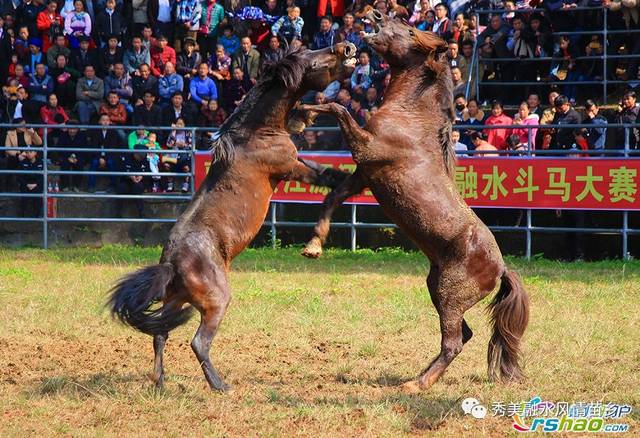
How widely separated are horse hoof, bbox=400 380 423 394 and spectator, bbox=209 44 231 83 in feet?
32.8

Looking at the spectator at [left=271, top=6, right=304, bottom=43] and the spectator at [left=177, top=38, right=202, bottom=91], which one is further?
the spectator at [left=177, top=38, right=202, bottom=91]

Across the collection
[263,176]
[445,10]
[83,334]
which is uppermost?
[445,10]

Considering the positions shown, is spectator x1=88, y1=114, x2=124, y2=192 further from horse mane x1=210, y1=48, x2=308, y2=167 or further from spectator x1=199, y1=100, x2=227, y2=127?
horse mane x1=210, y1=48, x2=308, y2=167

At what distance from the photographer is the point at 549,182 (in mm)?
12945

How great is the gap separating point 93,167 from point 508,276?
9478 millimetres

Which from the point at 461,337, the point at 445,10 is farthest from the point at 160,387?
the point at 445,10

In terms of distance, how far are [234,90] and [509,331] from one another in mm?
9521

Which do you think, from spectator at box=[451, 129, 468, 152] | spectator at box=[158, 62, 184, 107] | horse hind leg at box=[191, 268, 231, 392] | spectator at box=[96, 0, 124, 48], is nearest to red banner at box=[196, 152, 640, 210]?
spectator at box=[451, 129, 468, 152]

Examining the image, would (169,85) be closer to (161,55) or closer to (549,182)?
(161,55)

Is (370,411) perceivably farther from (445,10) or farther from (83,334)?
(445,10)

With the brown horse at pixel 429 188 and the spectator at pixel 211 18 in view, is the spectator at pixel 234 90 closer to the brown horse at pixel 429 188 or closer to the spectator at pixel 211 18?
the spectator at pixel 211 18

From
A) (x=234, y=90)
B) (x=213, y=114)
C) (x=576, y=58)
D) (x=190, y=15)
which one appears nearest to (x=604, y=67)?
(x=576, y=58)

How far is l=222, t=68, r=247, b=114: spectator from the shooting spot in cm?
1597

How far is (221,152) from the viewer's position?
7.30 metres
